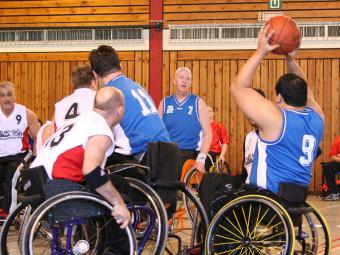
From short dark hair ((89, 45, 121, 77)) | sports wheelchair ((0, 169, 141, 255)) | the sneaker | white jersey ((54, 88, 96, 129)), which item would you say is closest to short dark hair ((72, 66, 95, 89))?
Answer: white jersey ((54, 88, 96, 129))

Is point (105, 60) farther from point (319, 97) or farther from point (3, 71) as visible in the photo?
point (3, 71)

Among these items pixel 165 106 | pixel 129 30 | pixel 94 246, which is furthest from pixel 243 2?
pixel 94 246

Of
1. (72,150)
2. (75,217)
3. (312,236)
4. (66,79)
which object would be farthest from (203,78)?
(75,217)

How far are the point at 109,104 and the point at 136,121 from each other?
61 centimetres

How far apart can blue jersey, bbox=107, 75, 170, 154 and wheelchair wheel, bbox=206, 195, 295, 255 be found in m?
0.77

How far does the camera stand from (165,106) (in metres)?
6.23

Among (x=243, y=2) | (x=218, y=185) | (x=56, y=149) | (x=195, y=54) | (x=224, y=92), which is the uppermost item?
(x=243, y=2)

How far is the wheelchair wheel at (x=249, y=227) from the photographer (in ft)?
10.9

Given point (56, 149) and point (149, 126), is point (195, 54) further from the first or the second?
point (56, 149)

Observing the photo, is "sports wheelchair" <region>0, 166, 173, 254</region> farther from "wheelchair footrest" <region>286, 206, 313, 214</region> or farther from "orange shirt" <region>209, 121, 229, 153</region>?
"orange shirt" <region>209, 121, 229, 153</region>

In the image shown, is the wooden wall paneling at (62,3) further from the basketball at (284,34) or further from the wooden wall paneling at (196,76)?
the basketball at (284,34)

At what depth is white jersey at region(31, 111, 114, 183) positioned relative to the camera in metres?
3.24

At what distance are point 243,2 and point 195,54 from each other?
119 cm

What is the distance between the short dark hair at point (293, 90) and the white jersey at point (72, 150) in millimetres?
1093
